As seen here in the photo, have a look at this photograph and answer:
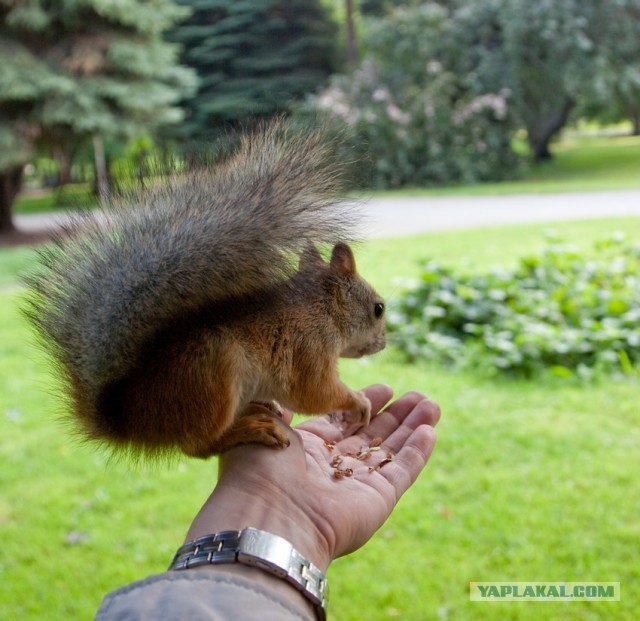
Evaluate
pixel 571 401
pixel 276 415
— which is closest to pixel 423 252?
pixel 571 401

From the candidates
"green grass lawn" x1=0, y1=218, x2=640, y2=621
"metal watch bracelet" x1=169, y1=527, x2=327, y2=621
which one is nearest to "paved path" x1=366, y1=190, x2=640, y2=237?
"green grass lawn" x1=0, y1=218, x2=640, y2=621

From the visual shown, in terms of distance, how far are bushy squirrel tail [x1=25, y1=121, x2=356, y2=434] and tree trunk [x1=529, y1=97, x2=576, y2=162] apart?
10.3 m

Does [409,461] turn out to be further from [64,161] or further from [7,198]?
[64,161]

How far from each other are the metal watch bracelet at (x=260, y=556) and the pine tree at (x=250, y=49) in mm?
9380

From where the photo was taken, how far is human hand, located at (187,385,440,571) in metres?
1.06

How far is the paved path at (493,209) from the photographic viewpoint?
229 inches

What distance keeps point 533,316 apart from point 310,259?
2247 mm

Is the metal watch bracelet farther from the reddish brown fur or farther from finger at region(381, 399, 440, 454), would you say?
finger at region(381, 399, 440, 454)

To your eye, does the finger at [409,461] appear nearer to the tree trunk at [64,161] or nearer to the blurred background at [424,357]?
the blurred background at [424,357]

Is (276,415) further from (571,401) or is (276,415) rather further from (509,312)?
(509,312)

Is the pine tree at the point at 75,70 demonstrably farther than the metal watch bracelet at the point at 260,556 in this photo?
Yes

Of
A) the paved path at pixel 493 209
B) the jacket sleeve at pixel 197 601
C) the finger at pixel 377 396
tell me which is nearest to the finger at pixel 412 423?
the finger at pixel 377 396

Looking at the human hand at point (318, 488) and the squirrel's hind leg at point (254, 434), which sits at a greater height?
the squirrel's hind leg at point (254, 434)

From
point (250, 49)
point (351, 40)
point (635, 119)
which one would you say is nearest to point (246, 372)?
point (351, 40)
